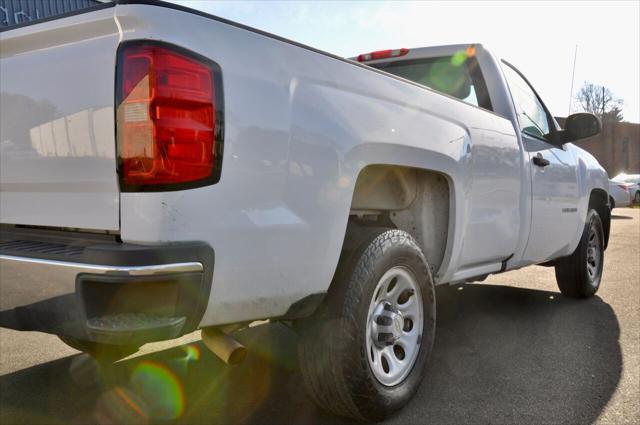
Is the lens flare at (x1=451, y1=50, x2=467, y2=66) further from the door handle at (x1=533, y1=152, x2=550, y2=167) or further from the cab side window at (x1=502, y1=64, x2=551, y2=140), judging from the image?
the door handle at (x1=533, y1=152, x2=550, y2=167)

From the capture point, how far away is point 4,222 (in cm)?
215

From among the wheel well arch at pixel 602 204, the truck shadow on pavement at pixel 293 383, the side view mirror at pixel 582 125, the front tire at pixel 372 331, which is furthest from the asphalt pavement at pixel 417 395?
the side view mirror at pixel 582 125

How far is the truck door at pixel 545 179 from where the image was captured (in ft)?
12.7

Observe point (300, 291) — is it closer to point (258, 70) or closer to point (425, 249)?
point (258, 70)

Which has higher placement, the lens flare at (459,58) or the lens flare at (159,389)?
the lens flare at (459,58)

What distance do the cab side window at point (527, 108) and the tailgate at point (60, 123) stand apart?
2973 mm

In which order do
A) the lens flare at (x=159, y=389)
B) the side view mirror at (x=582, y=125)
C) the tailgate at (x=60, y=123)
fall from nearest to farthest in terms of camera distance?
1. the tailgate at (x=60, y=123)
2. the lens flare at (x=159, y=389)
3. the side view mirror at (x=582, y=125)

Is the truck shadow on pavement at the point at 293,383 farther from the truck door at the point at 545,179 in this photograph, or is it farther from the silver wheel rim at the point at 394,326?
the truck door at the point at 545,179

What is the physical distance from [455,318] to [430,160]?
77.1 inches

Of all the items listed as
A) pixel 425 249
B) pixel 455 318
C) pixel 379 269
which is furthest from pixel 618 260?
pixel 379 269

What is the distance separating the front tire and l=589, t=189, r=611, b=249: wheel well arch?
3159 mm

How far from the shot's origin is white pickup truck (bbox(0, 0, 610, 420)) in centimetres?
167

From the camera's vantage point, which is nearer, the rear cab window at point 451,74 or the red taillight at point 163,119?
the red taillight at point 163,119

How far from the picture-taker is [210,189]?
68.0 inches
